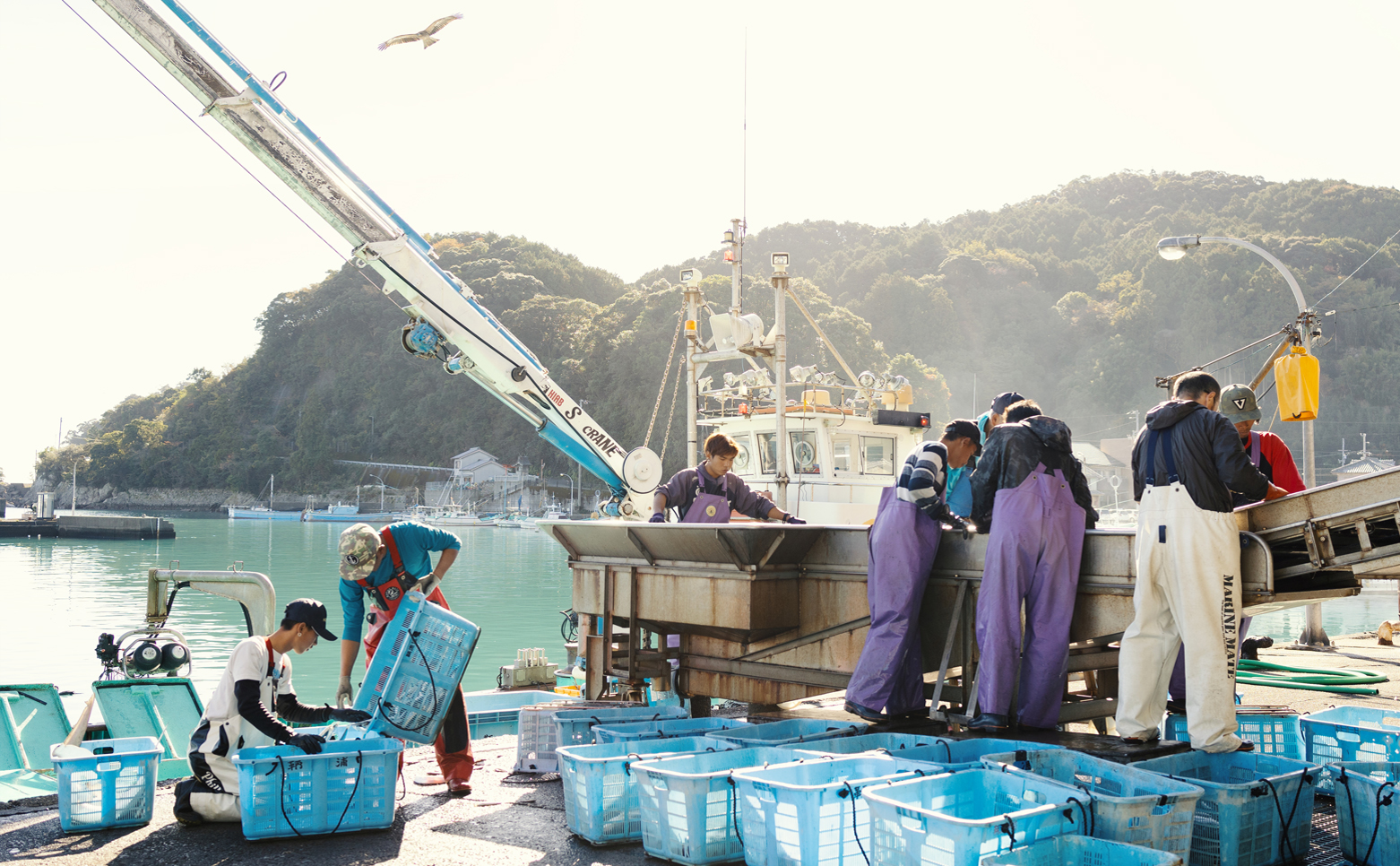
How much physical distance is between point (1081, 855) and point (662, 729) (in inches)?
94.0

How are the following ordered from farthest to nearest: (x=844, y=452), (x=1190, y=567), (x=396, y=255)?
1. (x=844, y=452)
2. (x=396, y=255)
3. (x=1190, y=567)

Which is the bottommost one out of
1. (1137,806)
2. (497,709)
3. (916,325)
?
(497,709)

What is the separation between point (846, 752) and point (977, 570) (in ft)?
4.97

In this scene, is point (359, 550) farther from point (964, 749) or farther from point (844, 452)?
point (844, 452)

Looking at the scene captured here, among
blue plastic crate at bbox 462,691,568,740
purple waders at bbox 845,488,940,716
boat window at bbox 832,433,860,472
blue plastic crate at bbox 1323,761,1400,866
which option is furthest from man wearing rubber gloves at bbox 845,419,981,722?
boat window at bbox 832,433,860,472

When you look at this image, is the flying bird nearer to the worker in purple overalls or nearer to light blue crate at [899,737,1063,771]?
the worker in purple overalls

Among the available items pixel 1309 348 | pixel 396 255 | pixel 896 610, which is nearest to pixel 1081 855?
pixel 896 610

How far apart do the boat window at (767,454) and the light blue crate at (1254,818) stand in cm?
931

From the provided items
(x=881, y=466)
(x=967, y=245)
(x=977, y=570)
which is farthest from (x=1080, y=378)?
(x=977, y=570)

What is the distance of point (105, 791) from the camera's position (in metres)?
4.87

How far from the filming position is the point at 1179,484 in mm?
4621

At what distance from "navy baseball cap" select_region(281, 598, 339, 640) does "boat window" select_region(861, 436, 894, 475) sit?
9617 mm

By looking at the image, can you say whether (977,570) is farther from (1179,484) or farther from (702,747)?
(702,747)

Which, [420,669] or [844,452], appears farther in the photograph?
[844,452]
